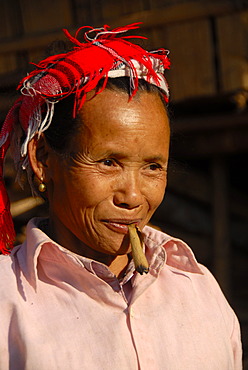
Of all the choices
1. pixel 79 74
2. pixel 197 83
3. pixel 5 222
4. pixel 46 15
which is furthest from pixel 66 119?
pixel 46 15

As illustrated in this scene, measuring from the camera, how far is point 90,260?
1.79m

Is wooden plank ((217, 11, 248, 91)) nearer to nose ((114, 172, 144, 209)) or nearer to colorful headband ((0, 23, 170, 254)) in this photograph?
colorful headband ((0, 23, 170, 254))

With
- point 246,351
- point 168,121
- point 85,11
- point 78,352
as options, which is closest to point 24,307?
point 78,352

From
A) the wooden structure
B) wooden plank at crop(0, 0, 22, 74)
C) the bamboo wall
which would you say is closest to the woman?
the wooden structure

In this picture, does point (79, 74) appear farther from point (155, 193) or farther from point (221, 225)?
point (221, 225)

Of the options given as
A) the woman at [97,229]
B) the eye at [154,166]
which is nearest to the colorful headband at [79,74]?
the woman at [97,229]

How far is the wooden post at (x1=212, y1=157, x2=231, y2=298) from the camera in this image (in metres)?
4.68

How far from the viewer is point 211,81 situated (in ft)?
14.8

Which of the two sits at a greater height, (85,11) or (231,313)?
(85,11)

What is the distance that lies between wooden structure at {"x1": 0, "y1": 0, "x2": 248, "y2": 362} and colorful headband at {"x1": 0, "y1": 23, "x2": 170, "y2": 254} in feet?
7.81

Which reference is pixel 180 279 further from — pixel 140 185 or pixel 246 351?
pixel 246 351

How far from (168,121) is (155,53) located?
0.24 m

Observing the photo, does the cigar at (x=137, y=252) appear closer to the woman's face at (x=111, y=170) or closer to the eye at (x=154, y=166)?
the woman's face at (x=111, y=170)

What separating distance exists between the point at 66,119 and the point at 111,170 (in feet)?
0.72
